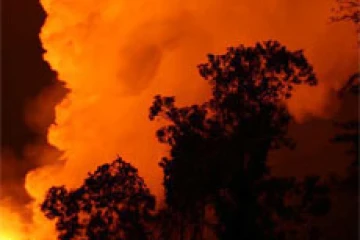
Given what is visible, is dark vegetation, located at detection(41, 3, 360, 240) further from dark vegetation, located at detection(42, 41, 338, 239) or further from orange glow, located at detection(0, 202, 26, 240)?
orange glow, located at detection(0, 202, 26, 240)

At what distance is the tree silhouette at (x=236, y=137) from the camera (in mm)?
30828

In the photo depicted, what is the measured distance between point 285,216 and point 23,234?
24.3m

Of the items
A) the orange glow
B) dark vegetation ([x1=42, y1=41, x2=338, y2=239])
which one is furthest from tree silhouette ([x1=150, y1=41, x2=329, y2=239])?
the orange glow

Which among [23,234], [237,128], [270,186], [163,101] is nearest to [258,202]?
[270,186]

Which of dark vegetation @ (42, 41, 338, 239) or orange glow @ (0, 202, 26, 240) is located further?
orange glow @ (0, 202, 26, 240)

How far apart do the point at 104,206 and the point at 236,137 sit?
555 centimetres

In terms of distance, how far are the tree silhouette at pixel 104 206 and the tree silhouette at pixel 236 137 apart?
1.50 meters

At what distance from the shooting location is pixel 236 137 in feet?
103

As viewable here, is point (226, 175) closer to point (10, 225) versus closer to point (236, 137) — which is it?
point (236, 137)

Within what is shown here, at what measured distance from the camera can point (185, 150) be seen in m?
31.8

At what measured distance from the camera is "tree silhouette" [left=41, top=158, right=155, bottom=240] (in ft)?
103

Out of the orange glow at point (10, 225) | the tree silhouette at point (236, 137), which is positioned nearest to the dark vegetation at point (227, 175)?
the tree silhouette at point (236, 137)

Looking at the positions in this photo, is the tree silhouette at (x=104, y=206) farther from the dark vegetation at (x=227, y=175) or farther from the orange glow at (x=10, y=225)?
the orange glow at (x=10, y=225)

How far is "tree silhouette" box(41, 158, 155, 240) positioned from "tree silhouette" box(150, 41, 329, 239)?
150cm
